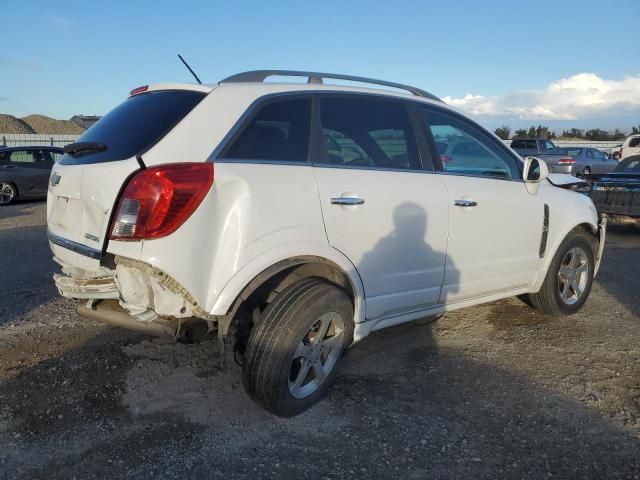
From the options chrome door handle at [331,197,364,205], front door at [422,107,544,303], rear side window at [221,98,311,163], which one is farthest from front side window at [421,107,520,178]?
rear side window at [221,98,311,163]

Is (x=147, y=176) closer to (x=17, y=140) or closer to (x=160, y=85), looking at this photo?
(x=160, y=85)

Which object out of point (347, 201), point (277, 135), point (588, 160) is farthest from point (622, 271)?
point (588, 160)

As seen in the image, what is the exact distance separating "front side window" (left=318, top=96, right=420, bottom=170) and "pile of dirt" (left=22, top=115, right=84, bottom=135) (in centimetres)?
6057

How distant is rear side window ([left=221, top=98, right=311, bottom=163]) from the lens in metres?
2.82

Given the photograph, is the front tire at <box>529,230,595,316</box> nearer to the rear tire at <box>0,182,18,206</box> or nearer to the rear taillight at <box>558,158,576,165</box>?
the rear tire at <box>0,182,18,206</box>

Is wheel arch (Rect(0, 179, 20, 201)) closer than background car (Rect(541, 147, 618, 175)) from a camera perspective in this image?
Yes

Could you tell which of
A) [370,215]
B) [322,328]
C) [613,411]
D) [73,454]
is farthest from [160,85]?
[613,411]

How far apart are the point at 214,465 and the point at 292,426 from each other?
51cm

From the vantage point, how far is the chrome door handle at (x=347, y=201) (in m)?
2.99

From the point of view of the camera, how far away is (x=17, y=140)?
29.1 m

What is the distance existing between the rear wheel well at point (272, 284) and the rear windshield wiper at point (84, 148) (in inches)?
45.5

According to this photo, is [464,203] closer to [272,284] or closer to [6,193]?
[272,284]

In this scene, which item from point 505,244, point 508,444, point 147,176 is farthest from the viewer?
point 505,244

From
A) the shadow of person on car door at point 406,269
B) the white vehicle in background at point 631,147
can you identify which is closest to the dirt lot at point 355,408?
the shadow of person on car door at point 406,269
